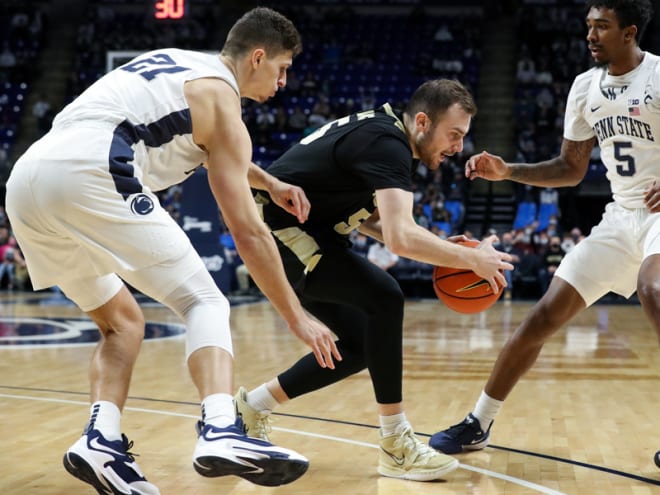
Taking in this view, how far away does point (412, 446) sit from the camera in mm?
3809

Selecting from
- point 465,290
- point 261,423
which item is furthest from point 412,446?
point 261,423

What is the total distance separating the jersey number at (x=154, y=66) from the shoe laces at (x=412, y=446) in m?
1.70

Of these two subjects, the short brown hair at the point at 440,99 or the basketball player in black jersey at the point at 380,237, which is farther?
the short brown hair at the point at 440,99

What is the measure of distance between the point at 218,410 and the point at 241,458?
0.60 ft

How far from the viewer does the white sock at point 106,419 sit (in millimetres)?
3078

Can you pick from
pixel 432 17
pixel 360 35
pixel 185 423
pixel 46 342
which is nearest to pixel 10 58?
pixel 360 35

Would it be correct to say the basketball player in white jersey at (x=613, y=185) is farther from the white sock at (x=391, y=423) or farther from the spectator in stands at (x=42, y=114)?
the spectator in stands at (x=42, y=114)

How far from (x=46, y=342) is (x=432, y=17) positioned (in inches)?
701

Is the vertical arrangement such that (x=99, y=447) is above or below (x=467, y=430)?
above

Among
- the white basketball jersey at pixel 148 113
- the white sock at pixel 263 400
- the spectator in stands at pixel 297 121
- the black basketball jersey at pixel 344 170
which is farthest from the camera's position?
the spectator in stands at pixel 297 121

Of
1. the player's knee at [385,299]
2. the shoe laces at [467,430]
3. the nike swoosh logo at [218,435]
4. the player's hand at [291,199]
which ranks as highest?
the player's hand at [291,199]

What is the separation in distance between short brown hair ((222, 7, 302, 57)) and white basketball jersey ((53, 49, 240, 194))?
0.31ft

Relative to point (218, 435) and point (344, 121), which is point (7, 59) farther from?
point (218, 435)

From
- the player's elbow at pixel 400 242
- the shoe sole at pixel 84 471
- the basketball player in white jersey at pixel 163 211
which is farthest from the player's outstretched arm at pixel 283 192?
the shoe sole at pixel 84 471
